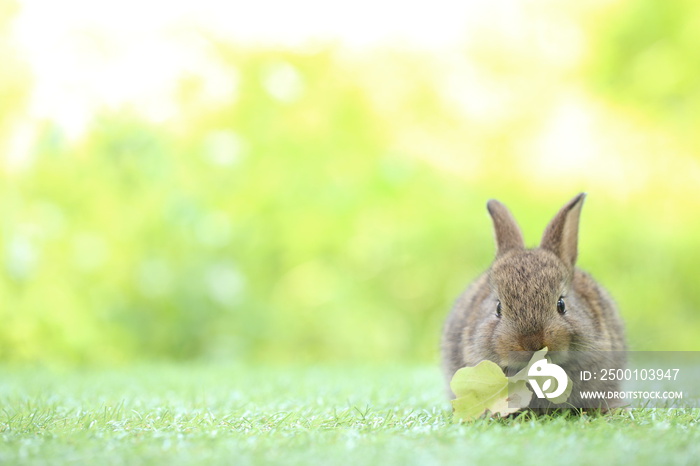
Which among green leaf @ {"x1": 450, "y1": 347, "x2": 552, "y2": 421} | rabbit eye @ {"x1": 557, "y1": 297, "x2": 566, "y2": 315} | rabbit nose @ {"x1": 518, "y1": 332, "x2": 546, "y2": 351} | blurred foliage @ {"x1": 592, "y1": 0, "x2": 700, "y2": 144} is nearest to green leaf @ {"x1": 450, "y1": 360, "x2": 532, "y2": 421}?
green leaf @ {"x1": 450, "y1": 347, "x2": 552, "y2": 421}

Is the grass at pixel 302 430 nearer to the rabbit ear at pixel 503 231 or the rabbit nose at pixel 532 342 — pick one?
the rabbit nose at pixel 532 342

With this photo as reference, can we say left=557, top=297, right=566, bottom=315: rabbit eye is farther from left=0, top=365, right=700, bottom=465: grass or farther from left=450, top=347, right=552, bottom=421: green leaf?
left=0, top=365, right=700, bottom=465: grass

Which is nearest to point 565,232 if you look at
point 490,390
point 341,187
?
point 490,390

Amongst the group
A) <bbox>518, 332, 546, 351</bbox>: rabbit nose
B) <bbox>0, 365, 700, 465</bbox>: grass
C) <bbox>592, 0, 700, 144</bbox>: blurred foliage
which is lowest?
<bbox>0, 365, 700, 465</bbox>: grass

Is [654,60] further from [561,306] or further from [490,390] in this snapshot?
[490,390]

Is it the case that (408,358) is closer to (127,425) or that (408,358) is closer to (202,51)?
(202,51)

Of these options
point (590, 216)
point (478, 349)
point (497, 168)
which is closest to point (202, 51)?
point (497, 168)

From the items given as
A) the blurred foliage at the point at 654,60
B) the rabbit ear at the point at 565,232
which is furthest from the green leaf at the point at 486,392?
the blurred foliage at the point at 654,60
